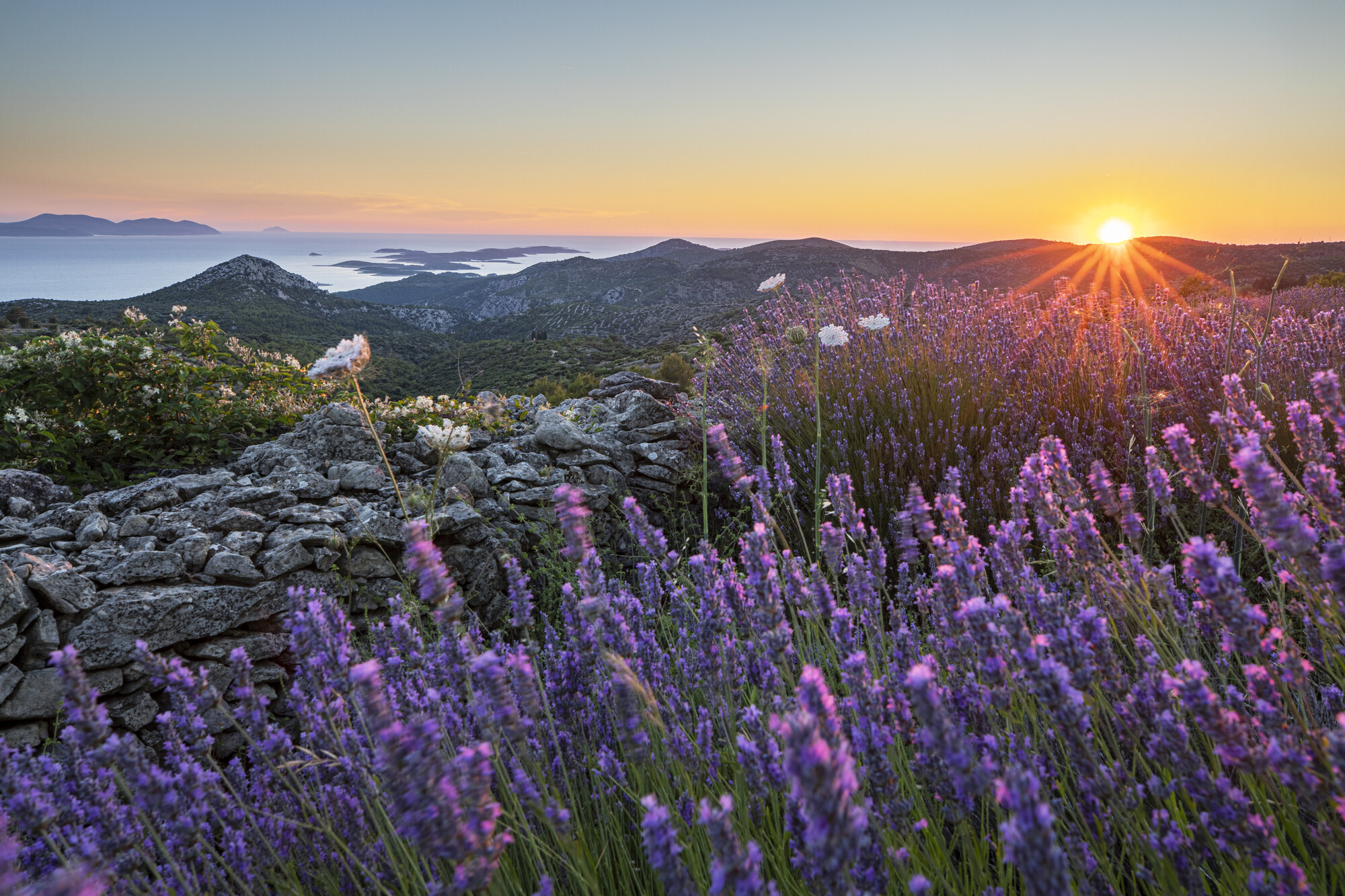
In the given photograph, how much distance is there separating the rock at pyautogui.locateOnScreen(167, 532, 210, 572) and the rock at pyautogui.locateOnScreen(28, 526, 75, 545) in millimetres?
512

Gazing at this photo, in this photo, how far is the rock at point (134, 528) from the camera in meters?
2.86

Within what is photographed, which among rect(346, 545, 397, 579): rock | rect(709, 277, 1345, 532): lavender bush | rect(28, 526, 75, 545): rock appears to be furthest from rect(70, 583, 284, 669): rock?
rect(709, 277, 1345, 532): lavender bush

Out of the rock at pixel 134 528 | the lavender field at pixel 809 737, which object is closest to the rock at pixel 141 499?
the rock at pixel 134 528

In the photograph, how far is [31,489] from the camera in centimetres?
329

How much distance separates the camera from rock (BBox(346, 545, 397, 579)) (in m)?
3.05

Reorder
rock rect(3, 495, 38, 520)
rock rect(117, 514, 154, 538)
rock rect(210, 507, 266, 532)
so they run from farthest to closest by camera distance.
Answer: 1. rock rect(3, 495, 38, 520)
2. rock rect(210, 507, 266, 532)
3. rock rect(117, 514, 154, 538)

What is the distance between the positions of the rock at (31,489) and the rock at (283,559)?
1375 mm

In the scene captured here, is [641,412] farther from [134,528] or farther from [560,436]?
[134,528]

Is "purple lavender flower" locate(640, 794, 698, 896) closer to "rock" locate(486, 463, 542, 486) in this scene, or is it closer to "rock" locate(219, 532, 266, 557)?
"rock" locate(219, 532, 266, 557)

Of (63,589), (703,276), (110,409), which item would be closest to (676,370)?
(110,409)

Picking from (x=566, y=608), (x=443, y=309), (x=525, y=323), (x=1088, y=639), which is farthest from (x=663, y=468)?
(x=443, y=309)

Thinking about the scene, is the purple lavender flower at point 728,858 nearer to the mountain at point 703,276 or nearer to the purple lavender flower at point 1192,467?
the purple lavender flower at point 1192,467

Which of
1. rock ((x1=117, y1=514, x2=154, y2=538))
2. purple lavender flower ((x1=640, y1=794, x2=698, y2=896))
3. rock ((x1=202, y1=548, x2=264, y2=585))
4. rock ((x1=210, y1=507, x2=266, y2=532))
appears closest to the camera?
purple lavender flower ((x1=640, y1=794, x2=698, y2=896))

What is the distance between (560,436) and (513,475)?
0.44 m
